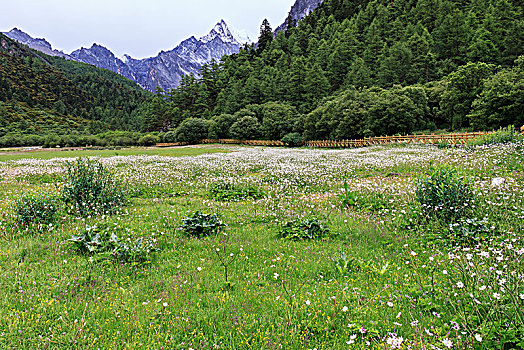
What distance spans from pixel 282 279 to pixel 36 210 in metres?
7.59

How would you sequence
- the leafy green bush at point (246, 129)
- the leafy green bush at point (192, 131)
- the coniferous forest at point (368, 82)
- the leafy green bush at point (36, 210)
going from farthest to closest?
the leafy green bush at point (192, 131) < the leafy green bush at point (246, 129) < the coniferous forest at point (368, 82) < the leafy green bush at point (36, 210)

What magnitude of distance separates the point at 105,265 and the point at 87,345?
90.3 inches

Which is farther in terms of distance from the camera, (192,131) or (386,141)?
(192,131)

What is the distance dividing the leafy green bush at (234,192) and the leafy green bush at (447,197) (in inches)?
249

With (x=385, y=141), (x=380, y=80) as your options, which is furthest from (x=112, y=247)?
(x=380, y=80)

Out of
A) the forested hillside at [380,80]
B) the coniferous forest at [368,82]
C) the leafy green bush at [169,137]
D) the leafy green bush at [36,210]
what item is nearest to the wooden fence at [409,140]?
the forested hillside at [380,80]

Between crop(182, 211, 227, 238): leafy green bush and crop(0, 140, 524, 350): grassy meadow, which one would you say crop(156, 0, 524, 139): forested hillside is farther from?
crop(182, 211, 227, 238): leafy green bush

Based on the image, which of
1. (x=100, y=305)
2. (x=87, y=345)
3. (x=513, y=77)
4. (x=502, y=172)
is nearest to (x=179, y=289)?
(x=100, y=305)

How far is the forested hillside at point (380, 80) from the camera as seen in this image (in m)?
51.0

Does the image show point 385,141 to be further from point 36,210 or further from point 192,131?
point 192,131

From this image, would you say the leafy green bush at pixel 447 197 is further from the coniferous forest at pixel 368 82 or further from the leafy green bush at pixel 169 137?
the leafy green bush at pixel 169 137

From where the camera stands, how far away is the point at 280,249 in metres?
6.16

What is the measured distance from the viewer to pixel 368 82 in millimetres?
81625

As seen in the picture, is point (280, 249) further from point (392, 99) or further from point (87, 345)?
point (392, 99)
